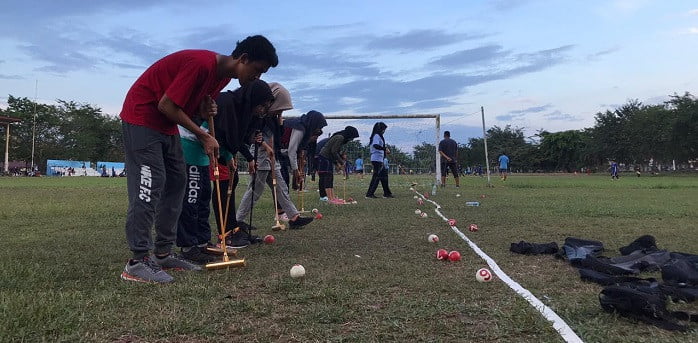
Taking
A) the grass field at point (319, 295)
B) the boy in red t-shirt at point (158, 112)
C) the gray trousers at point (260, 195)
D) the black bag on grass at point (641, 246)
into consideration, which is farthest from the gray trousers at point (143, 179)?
the black bag on grass at point (641, 246)

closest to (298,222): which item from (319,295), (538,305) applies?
(319,295)

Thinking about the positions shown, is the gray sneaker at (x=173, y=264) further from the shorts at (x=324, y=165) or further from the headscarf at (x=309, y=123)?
the shorts at (x=324, y=165)

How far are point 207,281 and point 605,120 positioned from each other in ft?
198

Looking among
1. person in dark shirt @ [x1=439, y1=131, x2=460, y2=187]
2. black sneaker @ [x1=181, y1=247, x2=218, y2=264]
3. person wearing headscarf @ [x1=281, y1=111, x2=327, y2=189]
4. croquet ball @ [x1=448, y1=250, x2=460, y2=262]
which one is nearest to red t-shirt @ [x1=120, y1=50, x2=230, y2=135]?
black sneaker @ [x1=181, y1=247, x2=218, y2=264]

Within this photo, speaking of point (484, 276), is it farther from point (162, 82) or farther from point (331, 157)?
point (331, 157)

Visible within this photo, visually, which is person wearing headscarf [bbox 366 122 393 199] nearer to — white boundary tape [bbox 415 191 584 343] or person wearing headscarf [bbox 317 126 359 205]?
person wearing headscarf [bbox 317 126 359 205]

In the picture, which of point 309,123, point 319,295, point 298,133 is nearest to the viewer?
point 319,295

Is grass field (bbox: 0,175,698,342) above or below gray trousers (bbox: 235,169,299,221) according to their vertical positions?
below

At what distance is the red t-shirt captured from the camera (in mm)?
3543

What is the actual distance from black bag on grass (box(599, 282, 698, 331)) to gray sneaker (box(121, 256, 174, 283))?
2.76 meters

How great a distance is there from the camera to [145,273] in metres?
3.49

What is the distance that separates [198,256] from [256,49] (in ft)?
6.25

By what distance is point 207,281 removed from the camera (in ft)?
11.3

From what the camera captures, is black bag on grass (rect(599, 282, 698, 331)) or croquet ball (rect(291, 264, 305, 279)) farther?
croquet ball (rect(291, 264, 305, 279))
